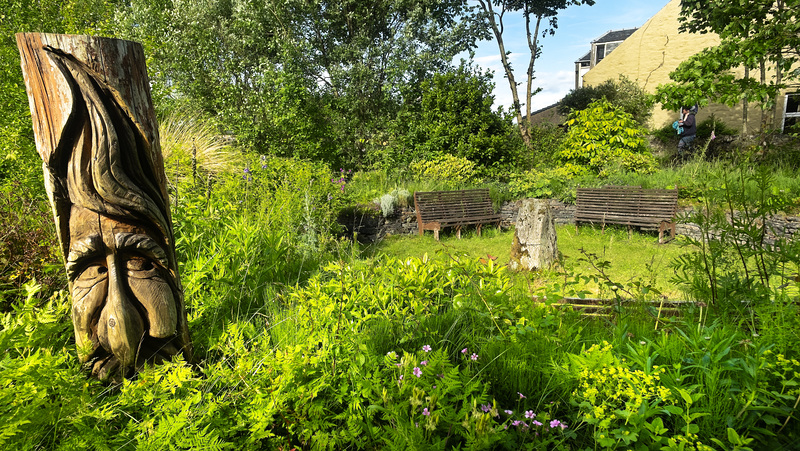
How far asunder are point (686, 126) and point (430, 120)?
27.7ft

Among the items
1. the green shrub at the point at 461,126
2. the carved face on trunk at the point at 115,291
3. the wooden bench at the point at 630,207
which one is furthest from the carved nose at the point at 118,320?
the green shrub at the point at 461,126

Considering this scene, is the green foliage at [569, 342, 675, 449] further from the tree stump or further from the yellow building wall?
the yellow building wall

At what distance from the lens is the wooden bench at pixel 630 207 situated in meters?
7.41

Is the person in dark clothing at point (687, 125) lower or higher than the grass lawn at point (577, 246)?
higher

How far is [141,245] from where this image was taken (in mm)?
1785

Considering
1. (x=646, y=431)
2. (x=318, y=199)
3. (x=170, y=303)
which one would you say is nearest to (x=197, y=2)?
(x=318, y=199)

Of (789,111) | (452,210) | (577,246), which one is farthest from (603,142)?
(789,111)

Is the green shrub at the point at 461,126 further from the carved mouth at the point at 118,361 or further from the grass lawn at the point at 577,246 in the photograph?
the carved mouth at the point at 118,361

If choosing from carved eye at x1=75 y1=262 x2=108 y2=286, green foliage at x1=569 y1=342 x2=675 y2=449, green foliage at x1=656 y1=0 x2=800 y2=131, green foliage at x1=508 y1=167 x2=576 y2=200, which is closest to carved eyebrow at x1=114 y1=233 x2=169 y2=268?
carved eye at x1=75 y1=262 x2=108 y2=286

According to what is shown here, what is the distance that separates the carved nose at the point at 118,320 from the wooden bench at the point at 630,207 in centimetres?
734

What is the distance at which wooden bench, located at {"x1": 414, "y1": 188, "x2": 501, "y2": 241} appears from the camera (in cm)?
809

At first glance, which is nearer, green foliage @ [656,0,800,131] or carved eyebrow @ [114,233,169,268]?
carved eyebrow @ [114,233,169,268]

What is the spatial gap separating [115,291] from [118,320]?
0.12 metres

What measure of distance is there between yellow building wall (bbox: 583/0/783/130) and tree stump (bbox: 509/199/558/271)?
16160 millimetres
